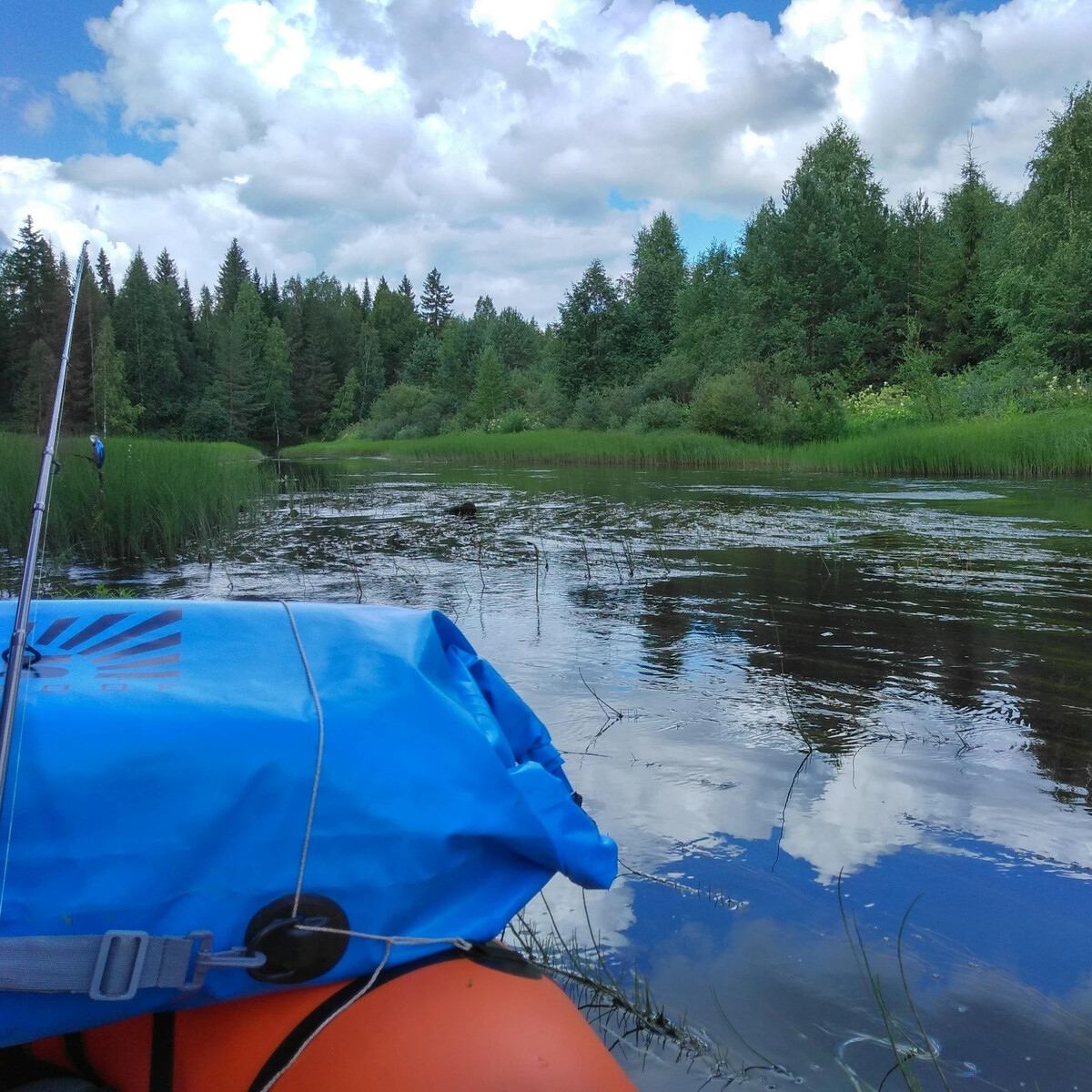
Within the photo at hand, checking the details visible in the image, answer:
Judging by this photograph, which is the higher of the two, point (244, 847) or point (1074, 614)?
point (244, 847)

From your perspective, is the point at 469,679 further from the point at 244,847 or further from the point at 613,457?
the point at 613,457

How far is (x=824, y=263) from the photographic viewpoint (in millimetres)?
31578

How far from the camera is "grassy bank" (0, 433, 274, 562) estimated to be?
252 inches

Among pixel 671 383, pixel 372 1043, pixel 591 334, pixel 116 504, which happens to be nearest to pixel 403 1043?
pixel 372 1043

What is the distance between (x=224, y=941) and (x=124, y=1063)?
22 cm

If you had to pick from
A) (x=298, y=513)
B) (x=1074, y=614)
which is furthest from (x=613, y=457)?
(x=1074, y=614)

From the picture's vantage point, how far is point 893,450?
1631 centimetres

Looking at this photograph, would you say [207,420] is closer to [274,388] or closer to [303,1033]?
[274,388]

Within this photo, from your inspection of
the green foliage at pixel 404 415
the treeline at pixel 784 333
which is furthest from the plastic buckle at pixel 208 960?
the green foliage at pixel 404 415

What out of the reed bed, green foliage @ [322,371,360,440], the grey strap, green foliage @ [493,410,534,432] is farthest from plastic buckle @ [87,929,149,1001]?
green foliage @ [322,371,360,440]

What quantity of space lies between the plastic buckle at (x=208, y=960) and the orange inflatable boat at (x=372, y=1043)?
0.08m

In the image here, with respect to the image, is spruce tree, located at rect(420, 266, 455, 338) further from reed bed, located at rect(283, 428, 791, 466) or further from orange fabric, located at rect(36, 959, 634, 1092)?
orange fabric, located at rect(36, 959, 634, 1092)

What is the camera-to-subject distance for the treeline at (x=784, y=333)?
70.5ft

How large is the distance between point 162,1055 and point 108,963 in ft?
0.53
